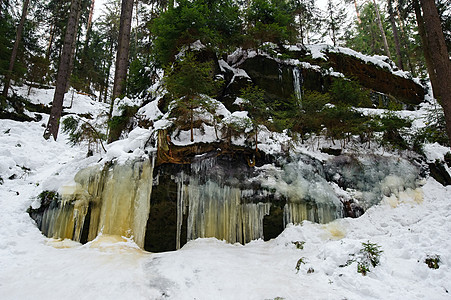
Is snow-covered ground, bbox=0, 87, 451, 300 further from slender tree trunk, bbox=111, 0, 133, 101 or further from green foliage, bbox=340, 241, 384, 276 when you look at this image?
slender tree trunk, bbox=111, 0, 133, 101

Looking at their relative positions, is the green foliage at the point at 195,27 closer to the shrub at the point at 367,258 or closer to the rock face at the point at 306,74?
the rock face at the point at 306,74

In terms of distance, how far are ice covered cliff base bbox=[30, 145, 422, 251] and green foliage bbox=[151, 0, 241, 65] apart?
15.9 ft

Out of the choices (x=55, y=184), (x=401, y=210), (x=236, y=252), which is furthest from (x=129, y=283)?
(x=401, y=210)

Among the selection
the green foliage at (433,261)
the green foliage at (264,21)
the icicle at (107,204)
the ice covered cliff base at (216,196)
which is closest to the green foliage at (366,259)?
the green foliage at (433,261)

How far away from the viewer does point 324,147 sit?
7.67m

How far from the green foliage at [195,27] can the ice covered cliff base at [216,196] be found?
486cm

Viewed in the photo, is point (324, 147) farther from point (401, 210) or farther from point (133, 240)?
point (133, 240)

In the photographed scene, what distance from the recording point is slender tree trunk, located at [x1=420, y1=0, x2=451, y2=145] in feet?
17.8

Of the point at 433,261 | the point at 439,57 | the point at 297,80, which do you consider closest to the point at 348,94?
the point at 439,57

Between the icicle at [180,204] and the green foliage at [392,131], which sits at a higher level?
the green foliage at [392,131]

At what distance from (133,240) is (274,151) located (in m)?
4.36

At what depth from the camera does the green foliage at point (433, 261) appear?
347 cm

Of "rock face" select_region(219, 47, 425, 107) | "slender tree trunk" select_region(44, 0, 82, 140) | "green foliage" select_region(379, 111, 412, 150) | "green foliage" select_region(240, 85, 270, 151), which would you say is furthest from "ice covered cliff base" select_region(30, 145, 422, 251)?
"slender tree trunk" select_region(44, 0, 82, 140)

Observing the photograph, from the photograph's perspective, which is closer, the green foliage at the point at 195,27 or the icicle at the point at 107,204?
the icicle at the point at 107,204
